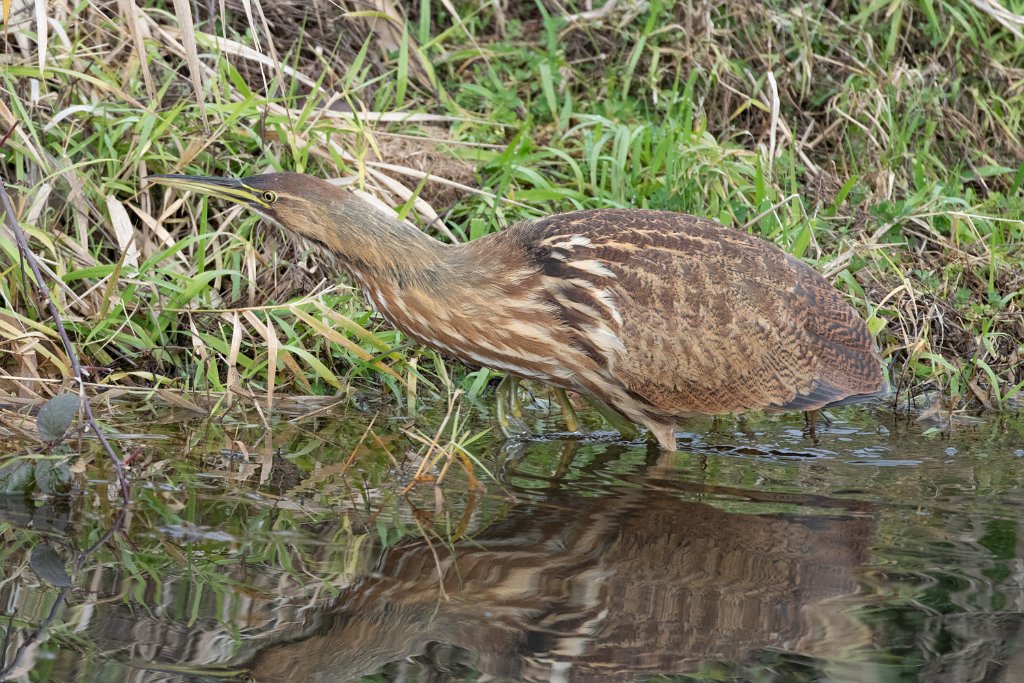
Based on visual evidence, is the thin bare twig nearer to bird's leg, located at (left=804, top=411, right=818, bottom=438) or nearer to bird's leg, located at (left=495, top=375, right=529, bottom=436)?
bird's leg, located at (left=495, top=375, right=529, bottom=436)

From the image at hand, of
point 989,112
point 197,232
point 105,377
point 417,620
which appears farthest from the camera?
point 989,112

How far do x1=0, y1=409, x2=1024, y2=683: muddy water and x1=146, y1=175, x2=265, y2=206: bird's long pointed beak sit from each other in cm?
62

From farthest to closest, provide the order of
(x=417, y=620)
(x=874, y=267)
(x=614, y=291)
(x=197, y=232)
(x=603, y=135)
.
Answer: (x=603, y=135) < (x=874, y=267) < (x=197, y=232) < (x=614, y=291) < (x=417, y=620)

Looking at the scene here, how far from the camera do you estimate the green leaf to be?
2984mm

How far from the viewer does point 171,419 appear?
3.73 metres

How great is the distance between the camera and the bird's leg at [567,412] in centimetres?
396

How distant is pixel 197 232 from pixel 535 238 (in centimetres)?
125

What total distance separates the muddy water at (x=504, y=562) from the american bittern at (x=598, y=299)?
0.20 metres

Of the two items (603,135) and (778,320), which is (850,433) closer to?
(778,320)

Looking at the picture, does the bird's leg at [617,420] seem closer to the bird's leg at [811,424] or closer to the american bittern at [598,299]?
the american bittern at [598,299]

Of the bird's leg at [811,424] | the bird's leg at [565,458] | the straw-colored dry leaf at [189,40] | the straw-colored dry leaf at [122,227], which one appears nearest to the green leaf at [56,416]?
the straw-colored dry leaf at [189,40]

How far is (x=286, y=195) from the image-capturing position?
11.8 feet

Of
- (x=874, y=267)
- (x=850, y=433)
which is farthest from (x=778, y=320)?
(x=874, y=267)

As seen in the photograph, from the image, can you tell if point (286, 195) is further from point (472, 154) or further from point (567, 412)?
point (472, 154)
